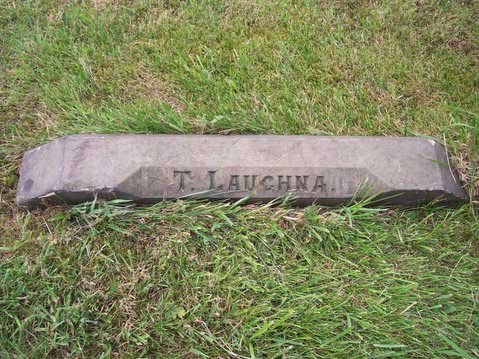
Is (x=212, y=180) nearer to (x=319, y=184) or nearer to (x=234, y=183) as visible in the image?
(x=234, y=183)

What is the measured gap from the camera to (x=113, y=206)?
86.4 inches

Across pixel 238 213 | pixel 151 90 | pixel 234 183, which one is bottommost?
pixel 238 213

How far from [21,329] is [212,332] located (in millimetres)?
874

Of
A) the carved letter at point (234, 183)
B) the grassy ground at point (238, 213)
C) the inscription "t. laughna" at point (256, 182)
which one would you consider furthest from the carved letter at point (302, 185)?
the carved letter at point (234, 183)

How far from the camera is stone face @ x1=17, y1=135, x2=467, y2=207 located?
2.19 metres

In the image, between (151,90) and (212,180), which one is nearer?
(212,180)

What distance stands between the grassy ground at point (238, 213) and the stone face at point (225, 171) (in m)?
0.10

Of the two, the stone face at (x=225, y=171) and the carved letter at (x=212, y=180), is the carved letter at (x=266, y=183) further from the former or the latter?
the carved letter at (x=212, y=180)

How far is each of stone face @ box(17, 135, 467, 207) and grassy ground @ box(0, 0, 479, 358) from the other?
0.10 meters

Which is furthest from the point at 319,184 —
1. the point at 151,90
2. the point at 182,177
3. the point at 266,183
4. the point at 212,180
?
the point at 151,90

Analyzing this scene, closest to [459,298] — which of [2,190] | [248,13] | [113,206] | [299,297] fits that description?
[299,297]

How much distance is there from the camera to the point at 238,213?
7.39 ft

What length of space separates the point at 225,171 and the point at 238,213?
0.23 meters

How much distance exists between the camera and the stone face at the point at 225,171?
219 centimetres
